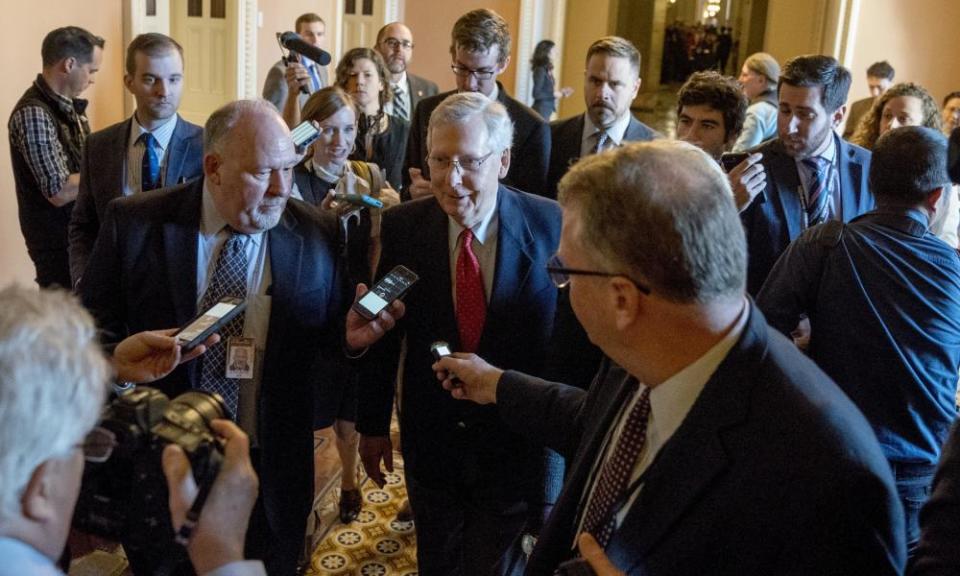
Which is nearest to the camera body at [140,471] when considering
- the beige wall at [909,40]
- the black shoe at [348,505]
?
the black shoe at [348,505]

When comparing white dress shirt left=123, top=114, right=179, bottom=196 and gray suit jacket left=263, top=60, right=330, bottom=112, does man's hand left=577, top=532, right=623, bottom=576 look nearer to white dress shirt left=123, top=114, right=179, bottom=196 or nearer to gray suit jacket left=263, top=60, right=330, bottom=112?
white dress shirt left=123, top=114, right=179, bottom=196

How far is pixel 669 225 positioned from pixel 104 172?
8.67ft

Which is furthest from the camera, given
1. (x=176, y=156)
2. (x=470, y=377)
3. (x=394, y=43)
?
(x=394, y=43)

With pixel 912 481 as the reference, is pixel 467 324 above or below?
above

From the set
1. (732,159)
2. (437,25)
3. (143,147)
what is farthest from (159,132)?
(437,25)

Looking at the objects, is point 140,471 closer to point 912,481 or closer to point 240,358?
point 240,358

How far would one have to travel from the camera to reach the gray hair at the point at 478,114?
7.29 ft

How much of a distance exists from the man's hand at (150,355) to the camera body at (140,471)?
1.82 ft

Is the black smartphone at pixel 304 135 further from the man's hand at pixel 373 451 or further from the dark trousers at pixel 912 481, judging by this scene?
the dark trousers at pixel 912 481

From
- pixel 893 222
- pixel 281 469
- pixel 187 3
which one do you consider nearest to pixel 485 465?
pixel 281 469

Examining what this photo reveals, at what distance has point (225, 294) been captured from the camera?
2.08m

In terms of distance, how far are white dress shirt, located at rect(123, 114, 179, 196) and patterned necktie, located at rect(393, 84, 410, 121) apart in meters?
2.22

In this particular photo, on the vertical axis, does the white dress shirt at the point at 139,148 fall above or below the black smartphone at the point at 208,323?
above

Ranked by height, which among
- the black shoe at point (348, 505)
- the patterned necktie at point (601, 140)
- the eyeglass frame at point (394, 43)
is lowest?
the black shoe at point (348, 505)
